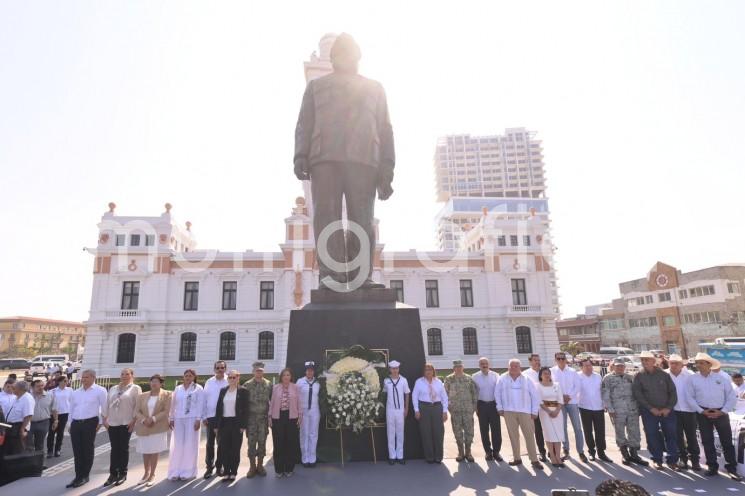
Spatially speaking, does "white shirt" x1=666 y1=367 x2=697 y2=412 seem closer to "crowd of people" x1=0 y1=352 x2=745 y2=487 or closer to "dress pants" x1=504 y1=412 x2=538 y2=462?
"crowd of people" x1=0 y1=352 x2=745 y2=487

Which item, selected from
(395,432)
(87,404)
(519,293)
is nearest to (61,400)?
(87,404)

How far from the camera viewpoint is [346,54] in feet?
20.5

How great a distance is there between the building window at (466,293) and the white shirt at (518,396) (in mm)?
23948

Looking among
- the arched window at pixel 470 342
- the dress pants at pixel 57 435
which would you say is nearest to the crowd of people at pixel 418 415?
the dress pants at pixel 57 435

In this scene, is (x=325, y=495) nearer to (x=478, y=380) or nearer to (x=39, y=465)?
(x=478, y=380)

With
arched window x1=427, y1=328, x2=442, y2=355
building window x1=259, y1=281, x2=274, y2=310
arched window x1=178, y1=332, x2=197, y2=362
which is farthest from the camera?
arched window x1=427, y1=328, x2=442, y2=355

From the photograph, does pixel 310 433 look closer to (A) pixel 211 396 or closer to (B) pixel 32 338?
(A) pixel 211 396

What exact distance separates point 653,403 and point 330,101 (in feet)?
20.1

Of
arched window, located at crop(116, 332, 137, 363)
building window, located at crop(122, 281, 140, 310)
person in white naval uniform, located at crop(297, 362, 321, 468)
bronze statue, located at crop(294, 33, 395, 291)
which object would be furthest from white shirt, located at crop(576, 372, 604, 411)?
building window, located at crop(122, 281, 140, 310)

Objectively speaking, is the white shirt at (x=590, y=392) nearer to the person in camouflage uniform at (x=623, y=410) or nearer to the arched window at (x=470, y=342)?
the person in camouflage uniform at (x=623, y=410)

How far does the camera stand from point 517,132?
9800cm

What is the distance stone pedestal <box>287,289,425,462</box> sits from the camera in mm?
5035

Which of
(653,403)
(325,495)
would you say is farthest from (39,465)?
(653,403)

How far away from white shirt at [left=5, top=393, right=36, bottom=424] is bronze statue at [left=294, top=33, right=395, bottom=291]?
4837mm
